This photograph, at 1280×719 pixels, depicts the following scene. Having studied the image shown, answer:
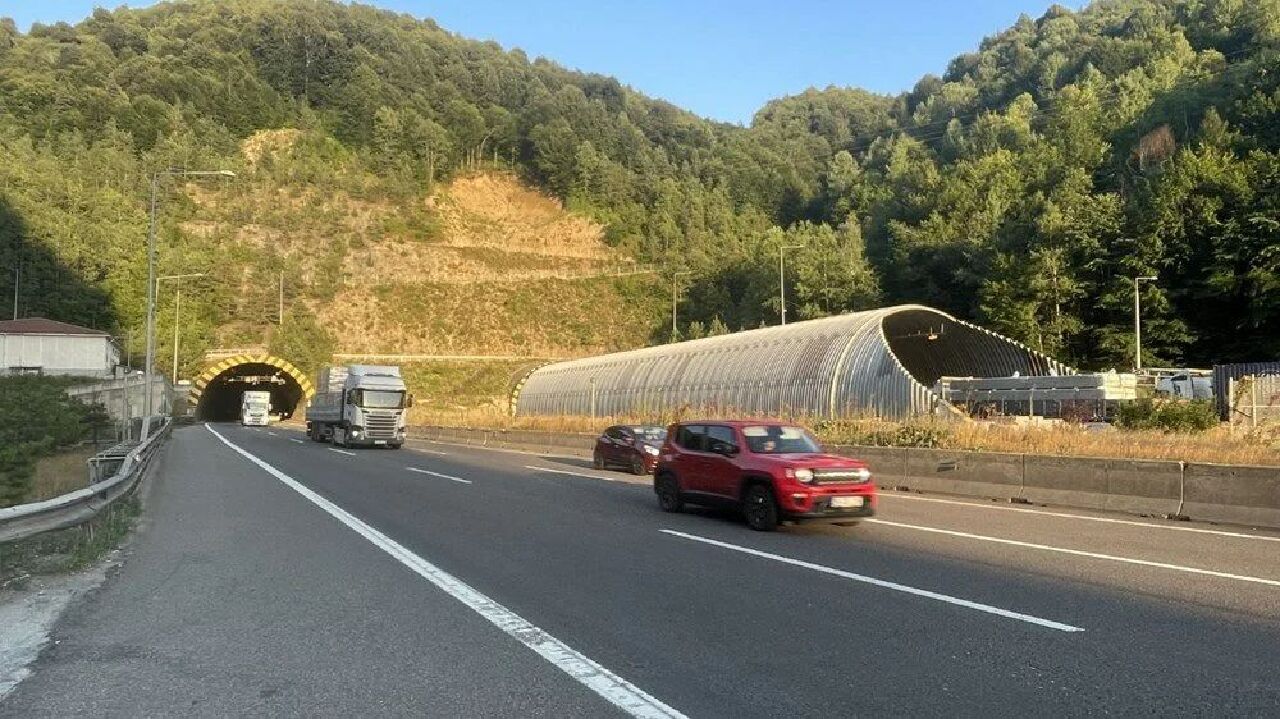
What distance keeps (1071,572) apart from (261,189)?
4644 inches

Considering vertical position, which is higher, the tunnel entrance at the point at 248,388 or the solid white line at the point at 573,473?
the tunnel entrance at the point at 248,388

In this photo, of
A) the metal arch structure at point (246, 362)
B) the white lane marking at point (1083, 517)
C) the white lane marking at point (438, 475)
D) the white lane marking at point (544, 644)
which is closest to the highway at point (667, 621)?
the white lane marking at point (544, 644)

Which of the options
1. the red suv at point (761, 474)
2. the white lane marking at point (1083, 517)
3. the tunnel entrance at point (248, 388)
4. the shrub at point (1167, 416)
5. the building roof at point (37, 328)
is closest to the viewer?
the red suv at point (761, 474)

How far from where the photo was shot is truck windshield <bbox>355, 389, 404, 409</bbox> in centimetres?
3934

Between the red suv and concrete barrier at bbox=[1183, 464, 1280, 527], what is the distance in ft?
19.2

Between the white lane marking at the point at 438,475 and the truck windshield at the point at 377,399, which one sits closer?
the white lane marking at the point at 438,475

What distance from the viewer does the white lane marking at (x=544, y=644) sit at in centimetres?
555

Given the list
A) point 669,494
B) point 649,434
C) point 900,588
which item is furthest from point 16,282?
point 900,588

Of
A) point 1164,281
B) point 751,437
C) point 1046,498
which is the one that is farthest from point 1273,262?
point 751,437

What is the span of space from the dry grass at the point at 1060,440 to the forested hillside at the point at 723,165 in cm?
4165

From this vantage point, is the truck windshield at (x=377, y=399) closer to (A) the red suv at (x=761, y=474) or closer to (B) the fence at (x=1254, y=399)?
(A) the red suv at (x=761, y=474)

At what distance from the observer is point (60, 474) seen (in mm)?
26859

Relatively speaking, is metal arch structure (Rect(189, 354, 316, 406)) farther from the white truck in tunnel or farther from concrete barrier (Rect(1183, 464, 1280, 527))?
concrete barrier (Rect(1183, 464, 1280, 527))

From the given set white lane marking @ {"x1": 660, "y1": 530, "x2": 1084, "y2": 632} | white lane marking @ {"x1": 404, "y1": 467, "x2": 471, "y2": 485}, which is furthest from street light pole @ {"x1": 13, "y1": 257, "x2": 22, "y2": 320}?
white lane marking @ {"x1": 660, "y1": 530, "x2": 1084, "y2": 632}
